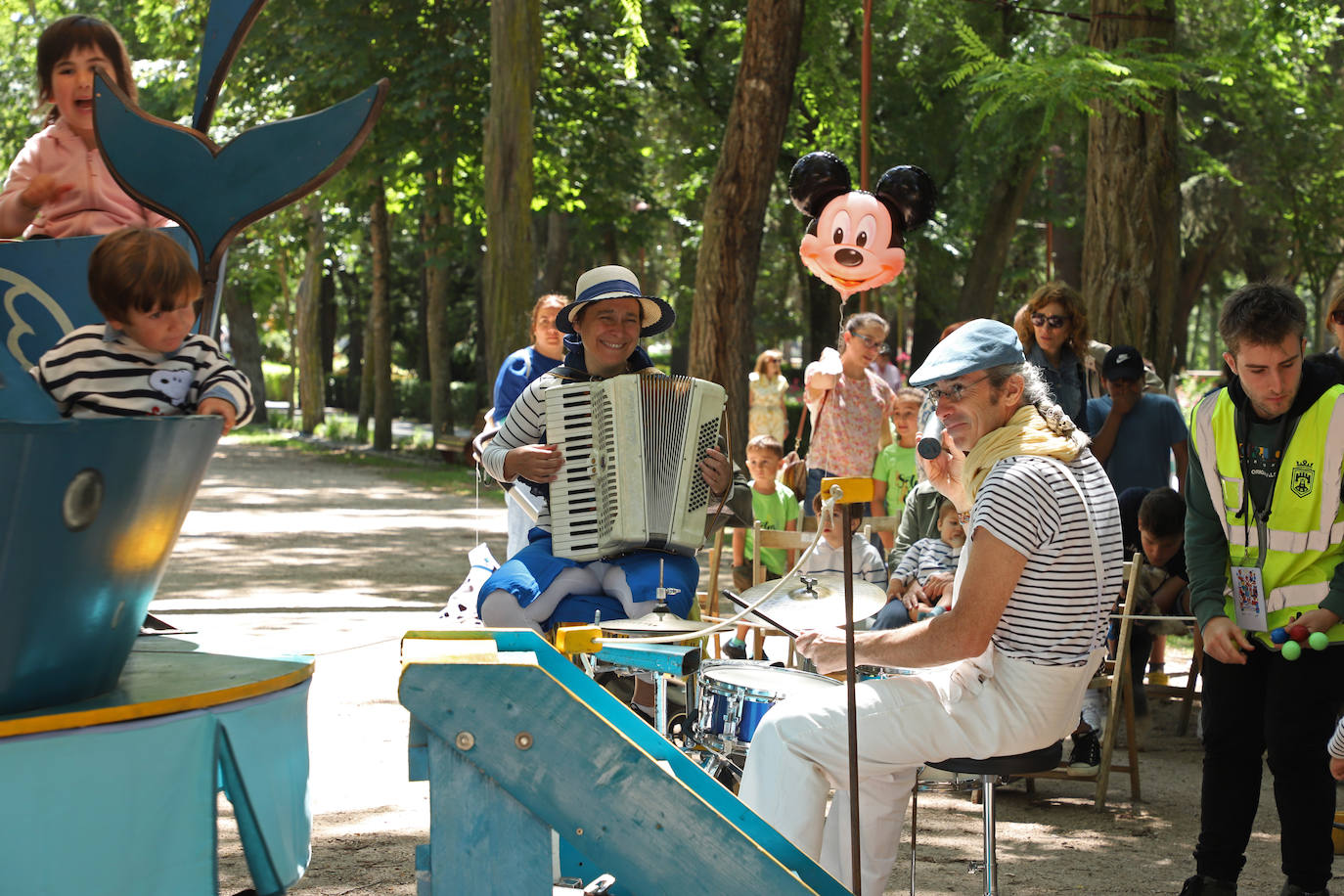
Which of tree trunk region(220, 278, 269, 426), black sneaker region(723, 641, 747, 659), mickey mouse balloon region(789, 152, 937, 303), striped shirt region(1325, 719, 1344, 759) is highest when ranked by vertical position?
tree trunk region(220, 278, 269, 426)

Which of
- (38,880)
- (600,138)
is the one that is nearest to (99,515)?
(38,880)

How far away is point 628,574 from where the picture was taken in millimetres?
5242

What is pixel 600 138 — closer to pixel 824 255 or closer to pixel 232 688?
pixel 824 255

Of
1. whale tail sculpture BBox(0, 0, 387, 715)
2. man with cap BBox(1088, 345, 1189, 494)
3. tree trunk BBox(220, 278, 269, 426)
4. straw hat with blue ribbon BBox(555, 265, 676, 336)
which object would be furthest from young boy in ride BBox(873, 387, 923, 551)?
tree trunk BBox(220, 278, 269, 426)

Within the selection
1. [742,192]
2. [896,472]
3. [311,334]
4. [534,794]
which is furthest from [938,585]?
[311,334]

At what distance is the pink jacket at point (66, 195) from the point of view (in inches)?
164

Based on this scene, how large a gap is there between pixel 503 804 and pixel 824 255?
5.61 meters

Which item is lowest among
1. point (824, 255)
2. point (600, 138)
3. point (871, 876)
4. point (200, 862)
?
point (871, 876)

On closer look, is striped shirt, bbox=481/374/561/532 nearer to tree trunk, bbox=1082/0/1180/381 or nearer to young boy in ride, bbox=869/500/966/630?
young boy in ride, bbox=869/500/966/630

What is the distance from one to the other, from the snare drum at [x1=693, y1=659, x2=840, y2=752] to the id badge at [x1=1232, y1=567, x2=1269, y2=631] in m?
1.27

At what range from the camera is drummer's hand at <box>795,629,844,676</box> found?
141 inches

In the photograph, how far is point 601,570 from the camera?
532cm

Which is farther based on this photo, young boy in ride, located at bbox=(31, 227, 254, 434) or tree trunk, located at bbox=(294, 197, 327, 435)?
tree trunk, located at bbox=(294, 197, 327, 435)

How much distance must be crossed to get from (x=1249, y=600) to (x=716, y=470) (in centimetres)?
203
